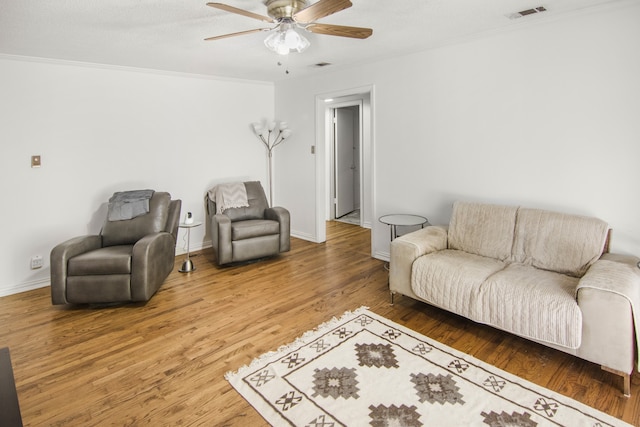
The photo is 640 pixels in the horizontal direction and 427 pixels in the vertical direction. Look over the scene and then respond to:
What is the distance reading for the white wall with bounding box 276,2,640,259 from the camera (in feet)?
8.75

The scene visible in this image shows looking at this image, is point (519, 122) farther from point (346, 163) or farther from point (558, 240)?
point (346, 163)

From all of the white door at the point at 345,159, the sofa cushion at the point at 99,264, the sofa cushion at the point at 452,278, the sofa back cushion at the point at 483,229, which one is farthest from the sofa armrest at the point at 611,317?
the white door at the point at 345,159

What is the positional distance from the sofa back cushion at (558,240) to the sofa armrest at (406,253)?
67 centimetres

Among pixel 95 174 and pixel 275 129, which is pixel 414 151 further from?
pixel 95 174

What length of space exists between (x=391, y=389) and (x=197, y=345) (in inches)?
55.4

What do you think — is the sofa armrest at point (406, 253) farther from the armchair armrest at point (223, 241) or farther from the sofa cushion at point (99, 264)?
the sofa cushion at point (99, 264)

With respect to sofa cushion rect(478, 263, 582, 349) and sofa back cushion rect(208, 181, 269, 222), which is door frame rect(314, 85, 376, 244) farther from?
sofa cushion rect(478, 263, 582, 349)

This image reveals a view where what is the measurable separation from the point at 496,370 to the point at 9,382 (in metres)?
2.51

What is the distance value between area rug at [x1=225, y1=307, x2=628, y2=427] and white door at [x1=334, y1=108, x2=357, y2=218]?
14.9 feet

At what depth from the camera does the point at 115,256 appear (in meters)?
→ 3.12

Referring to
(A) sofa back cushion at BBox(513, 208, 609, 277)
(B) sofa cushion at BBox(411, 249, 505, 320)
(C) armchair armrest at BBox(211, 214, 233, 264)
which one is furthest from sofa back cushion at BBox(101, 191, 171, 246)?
(A) sofa back cushion at BBox(513, 208, 609, 277)

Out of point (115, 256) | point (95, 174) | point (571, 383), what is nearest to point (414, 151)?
point (571, 383)

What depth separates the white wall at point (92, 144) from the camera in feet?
11.7

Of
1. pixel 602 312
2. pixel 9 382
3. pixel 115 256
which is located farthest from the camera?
pixel 115 256
